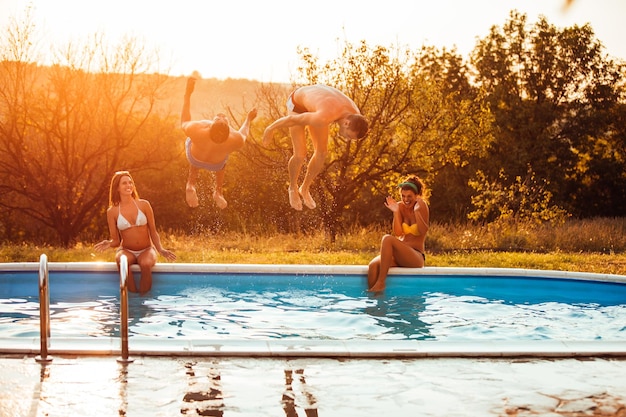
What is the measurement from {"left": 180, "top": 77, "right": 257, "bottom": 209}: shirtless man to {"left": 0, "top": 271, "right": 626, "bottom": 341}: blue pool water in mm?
1210

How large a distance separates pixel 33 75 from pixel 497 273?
1254 cm

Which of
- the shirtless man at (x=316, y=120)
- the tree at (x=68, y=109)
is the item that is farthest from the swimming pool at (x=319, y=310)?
the tree at (x=68, y=109)

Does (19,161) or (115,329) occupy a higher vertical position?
(19,161)

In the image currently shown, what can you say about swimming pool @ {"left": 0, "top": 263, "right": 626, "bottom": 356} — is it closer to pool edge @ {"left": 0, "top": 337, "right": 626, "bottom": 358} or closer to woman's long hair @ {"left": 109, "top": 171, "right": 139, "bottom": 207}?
pool edge @ {"left": 0, "top": 337, "right": 626, "bottom": 358}

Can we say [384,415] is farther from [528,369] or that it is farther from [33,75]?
[33,75]

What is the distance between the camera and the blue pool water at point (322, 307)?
750 cm

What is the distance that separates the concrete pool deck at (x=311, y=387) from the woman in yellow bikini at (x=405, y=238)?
3.96 m

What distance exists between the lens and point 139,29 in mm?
17922

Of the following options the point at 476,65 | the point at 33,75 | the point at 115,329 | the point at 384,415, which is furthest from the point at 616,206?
the point at 384,415

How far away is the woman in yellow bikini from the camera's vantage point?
30.4ft

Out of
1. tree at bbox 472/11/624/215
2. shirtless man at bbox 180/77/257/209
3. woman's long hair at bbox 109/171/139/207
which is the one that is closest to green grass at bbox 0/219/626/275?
shirtless man at bbox 180/77/257/209

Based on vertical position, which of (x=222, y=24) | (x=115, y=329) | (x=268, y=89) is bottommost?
(x=115, y=329)

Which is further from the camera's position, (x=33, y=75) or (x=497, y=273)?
(x=33, y=75)

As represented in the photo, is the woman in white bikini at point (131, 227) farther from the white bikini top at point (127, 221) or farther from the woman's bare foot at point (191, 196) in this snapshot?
the woman's bare foot at point (191, 196)
